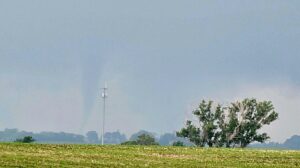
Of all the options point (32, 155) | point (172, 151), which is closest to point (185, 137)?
point (172, 151)

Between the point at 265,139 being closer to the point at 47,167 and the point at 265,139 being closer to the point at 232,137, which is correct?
the point at 232,137

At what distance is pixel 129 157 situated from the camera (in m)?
49.7

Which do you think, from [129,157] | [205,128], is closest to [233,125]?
[205,128]

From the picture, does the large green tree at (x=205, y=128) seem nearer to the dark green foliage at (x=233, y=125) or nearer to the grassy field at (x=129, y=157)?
the dark green foliage at (x=233, y=125)

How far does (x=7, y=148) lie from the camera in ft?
171

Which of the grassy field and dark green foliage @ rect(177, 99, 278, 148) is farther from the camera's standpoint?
dark green foliage @ rect(177, 99, 278, 148)

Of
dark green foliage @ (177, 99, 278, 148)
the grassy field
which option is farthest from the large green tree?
the grassy field

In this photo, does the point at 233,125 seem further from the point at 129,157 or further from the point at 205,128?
the point at 129,157

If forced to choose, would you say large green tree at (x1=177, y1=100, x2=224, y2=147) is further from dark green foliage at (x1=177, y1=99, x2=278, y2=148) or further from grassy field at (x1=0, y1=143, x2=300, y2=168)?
grassy field at (x1=0, y1=143, x2=300, y2=168)

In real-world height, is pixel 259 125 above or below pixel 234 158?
above

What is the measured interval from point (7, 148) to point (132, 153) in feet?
30.6

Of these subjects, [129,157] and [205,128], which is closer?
[129,157]

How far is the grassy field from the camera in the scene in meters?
43.8

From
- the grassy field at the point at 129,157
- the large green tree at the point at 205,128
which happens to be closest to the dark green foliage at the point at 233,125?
the large green tree at the point at 205,128
